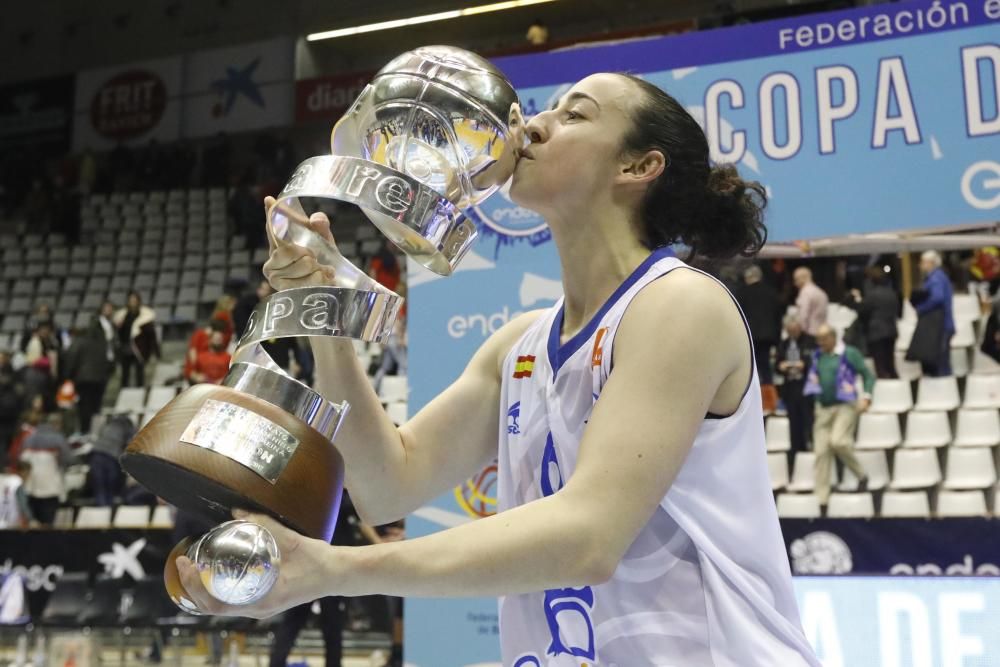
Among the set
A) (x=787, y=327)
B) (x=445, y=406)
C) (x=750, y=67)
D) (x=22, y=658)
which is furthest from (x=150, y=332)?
(x=445, y=406)

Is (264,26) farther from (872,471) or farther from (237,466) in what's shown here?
(237,466)

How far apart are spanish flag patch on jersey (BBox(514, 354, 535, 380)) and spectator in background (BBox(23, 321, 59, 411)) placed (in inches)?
457

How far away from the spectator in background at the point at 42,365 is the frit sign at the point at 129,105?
5165 millimetres

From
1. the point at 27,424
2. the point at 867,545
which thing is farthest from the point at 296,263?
the point at 27,424

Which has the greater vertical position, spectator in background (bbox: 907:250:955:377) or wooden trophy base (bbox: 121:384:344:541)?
spectator in background (bbox: 907:250:955:377)

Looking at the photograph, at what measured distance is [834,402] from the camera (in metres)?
8.65

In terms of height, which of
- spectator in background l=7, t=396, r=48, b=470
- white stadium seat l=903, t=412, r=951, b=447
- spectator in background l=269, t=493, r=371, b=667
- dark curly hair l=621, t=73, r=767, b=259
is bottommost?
spectator in background l=269, t=493, r=371, b=667

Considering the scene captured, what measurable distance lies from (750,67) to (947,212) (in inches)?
32.8

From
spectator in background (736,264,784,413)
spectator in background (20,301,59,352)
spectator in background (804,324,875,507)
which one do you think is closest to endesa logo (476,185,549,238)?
spectator in background (736,264,784,413)

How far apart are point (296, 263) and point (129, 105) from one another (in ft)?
55.8

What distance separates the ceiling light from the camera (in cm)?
1617

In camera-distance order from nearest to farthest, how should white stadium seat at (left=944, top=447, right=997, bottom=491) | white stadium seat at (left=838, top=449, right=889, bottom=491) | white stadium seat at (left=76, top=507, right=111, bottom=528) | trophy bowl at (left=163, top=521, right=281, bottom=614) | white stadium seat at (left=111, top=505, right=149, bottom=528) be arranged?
trophy bowl at (left=163, top=521, right=281, bottom=614) < white stadium seat at (left=944, top=447, right=997, bottom=491) < white stadium seat at (left=838, top=449, right=889, bottom=491) < white stadium seat at (left=111, top=505, right=149, bottom=528) < white stadium seat at (left=76, top=507, right=111, bottom=528)

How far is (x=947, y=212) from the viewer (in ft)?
12.1

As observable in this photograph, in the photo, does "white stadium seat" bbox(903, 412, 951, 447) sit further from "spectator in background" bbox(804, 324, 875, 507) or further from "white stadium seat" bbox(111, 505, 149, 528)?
"white stadium seat" bbox(111, 505, 149, 528)
